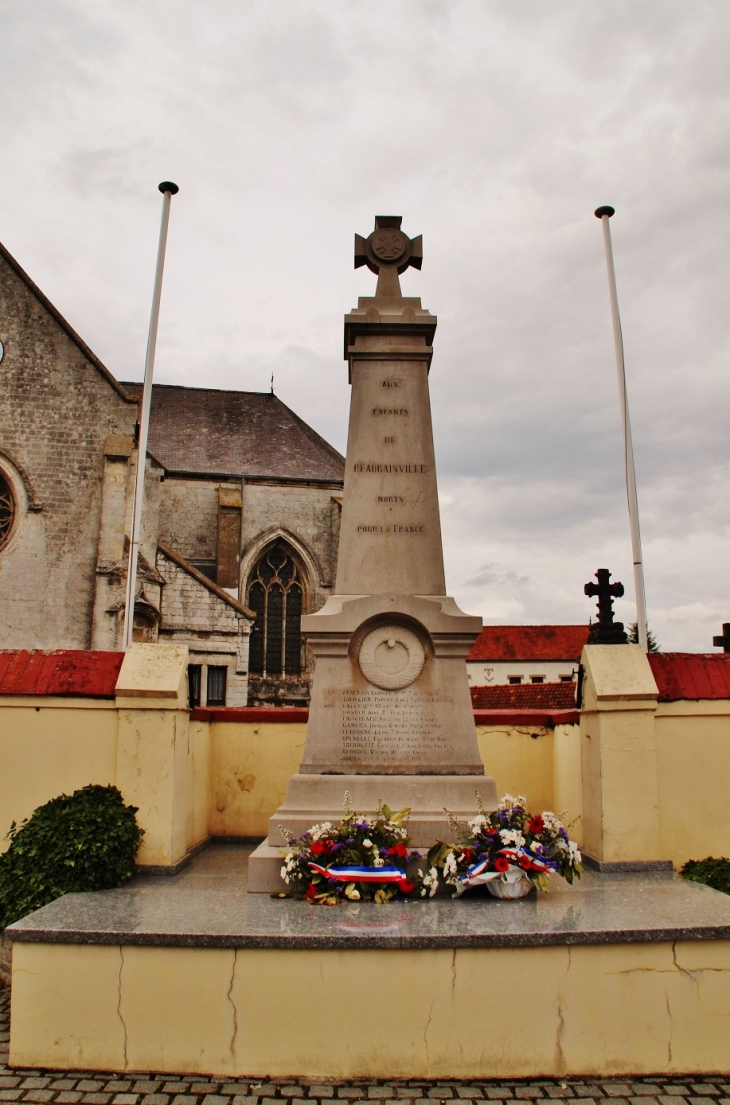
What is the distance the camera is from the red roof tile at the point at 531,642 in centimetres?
4178

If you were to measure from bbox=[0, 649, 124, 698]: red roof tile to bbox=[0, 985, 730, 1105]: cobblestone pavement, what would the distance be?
2.82m

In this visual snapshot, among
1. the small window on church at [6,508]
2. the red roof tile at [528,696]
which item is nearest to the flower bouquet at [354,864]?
the red roof tile at [528,696]

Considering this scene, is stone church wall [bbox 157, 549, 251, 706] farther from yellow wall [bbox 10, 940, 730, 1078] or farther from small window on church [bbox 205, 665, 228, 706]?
yellow wall [bbox 10, 940, 730, 1078]

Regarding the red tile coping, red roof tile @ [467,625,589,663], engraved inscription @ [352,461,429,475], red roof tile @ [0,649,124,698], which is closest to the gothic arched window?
red roof tile @ [467,625,589,663]

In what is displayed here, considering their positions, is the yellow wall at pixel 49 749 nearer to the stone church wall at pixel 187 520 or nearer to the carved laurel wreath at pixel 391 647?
the carved laurel wreath at pixel 391 647

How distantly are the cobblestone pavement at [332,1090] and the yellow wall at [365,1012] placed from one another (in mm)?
62

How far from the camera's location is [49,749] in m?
6.32

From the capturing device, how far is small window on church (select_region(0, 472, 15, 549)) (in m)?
18.7

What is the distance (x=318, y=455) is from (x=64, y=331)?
12.3 meters

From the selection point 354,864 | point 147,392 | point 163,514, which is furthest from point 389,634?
point 163,514

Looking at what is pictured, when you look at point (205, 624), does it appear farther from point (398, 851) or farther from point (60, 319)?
point (398, 851)

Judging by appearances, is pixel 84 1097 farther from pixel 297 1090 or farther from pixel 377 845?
pixel 377 845

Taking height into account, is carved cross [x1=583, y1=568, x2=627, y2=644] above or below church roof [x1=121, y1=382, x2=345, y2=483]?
below

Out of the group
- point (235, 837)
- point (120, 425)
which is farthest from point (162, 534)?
point (235, 837)
